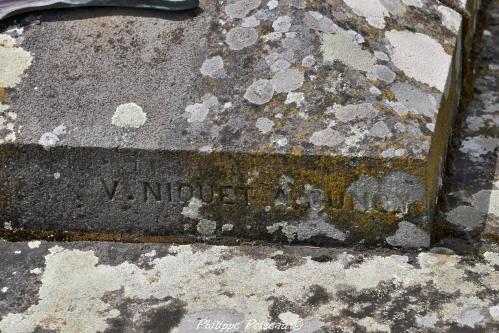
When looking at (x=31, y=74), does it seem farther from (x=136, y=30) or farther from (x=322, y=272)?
(x=322, y=272)

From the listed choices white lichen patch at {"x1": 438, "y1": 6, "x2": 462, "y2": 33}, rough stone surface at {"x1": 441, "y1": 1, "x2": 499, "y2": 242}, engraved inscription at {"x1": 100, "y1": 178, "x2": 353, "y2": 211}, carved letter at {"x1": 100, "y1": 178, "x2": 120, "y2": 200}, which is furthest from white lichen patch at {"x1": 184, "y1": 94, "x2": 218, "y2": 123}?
white lichen patch at {"x1": 438, "y1": 6, "x2": 462, "y2": 33}

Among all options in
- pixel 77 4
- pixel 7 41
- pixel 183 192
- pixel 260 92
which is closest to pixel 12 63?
pixel 7 41

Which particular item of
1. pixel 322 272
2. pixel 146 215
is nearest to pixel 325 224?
pixel 322 272

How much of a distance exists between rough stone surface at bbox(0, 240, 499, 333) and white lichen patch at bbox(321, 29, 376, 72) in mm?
719

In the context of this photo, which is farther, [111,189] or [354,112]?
[111,189]

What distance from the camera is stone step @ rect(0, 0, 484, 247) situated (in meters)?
3.44

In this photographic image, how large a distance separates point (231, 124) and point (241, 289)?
61cm

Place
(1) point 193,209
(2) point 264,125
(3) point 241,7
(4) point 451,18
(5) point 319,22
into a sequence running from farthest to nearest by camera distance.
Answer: (4) point 451,18 → (3) point 241,7 → (5) point 319,22 → (1) point 193,209 → (2) point 264,125

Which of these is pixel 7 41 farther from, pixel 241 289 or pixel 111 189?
pixel 241 289

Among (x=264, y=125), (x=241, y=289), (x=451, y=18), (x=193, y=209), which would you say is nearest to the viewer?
(x=241, y=289)

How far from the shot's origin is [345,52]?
12.0 ft

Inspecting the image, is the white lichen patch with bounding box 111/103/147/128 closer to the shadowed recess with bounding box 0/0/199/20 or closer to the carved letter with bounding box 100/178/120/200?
the carved letter with bounding box 100/178/120/200

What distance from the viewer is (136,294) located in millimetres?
3381

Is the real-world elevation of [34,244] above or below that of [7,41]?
below
